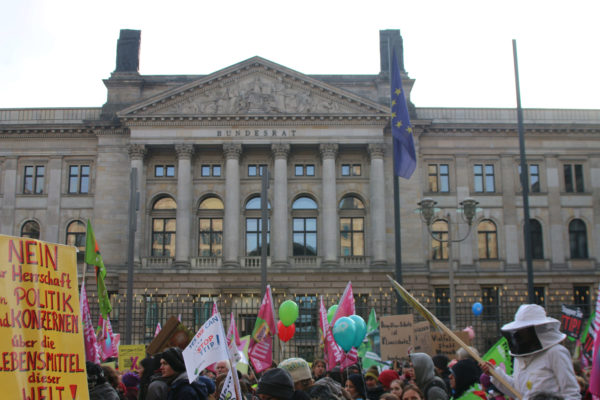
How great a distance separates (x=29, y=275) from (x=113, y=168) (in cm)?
4049

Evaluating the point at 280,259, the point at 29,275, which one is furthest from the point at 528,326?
the point at 280,259

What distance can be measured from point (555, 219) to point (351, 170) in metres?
13.5

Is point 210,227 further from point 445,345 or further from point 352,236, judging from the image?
point 445,345

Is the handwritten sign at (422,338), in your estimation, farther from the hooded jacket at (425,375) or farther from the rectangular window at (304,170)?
the rectangular window at (304,170)

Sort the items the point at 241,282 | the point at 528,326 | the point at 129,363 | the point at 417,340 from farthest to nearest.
Result: the point at 241,282
the point at 129,363
the point at 417,340
the point at 528,326

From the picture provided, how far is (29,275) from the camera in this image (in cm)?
492

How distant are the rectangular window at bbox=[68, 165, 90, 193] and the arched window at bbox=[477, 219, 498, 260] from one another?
83.6 feet

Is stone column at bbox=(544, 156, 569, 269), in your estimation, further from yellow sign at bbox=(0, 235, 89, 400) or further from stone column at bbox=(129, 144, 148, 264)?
yellow sign at bbox=(0, 235, 89, 400)

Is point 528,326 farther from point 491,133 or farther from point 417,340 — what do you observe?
point 491,133

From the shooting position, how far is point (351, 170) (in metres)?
44.8

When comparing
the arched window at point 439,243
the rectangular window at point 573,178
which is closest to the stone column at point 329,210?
the arched window at point 439,243

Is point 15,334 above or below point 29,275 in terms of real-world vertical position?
below

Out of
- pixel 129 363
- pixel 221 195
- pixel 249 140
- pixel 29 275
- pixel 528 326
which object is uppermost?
pixel 249 140

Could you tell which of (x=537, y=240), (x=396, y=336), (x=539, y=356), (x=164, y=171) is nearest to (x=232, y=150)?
(x=164, y=171)
